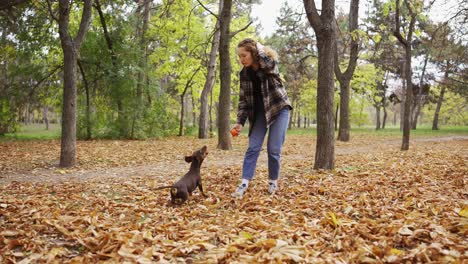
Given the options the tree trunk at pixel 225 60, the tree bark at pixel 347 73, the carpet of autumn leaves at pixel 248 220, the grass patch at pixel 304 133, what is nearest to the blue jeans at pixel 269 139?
the carpet of autumn leaves at pixel 248 220

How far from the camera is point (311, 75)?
1430 inches

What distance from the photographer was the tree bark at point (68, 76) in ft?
25.4

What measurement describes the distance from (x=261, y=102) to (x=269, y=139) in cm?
54

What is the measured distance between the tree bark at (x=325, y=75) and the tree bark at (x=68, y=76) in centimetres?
529

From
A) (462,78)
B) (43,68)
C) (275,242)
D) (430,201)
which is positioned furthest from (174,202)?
(462,78)

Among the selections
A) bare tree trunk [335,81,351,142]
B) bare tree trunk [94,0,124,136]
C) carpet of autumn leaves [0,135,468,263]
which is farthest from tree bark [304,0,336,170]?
bare tree trunk [94,0,124,136]

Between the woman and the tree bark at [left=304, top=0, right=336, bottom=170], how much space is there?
6.79 ft

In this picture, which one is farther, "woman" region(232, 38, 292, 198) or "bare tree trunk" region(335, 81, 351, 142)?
"bare tree trunk" region(335, 81, 351, 142)

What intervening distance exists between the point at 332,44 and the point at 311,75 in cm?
3088

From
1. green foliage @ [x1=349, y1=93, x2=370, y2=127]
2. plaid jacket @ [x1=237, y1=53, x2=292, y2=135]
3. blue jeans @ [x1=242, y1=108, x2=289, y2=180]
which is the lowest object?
blue jeans @ [x1=242, y1=108, x2=289, y2=180]

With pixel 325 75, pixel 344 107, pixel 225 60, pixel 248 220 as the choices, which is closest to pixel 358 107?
pixel 344 107

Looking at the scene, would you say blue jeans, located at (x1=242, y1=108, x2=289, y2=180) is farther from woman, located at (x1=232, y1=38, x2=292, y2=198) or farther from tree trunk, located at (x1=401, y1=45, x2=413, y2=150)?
tree trunk, located at (x1=401, y1=45, x2=413, y2=150)

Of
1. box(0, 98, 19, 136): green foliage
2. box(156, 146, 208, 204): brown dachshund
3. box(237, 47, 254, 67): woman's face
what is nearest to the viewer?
box(156, 146, 208, 204): brown dachshund

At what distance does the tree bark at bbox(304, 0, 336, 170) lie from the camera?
635 centimetres
